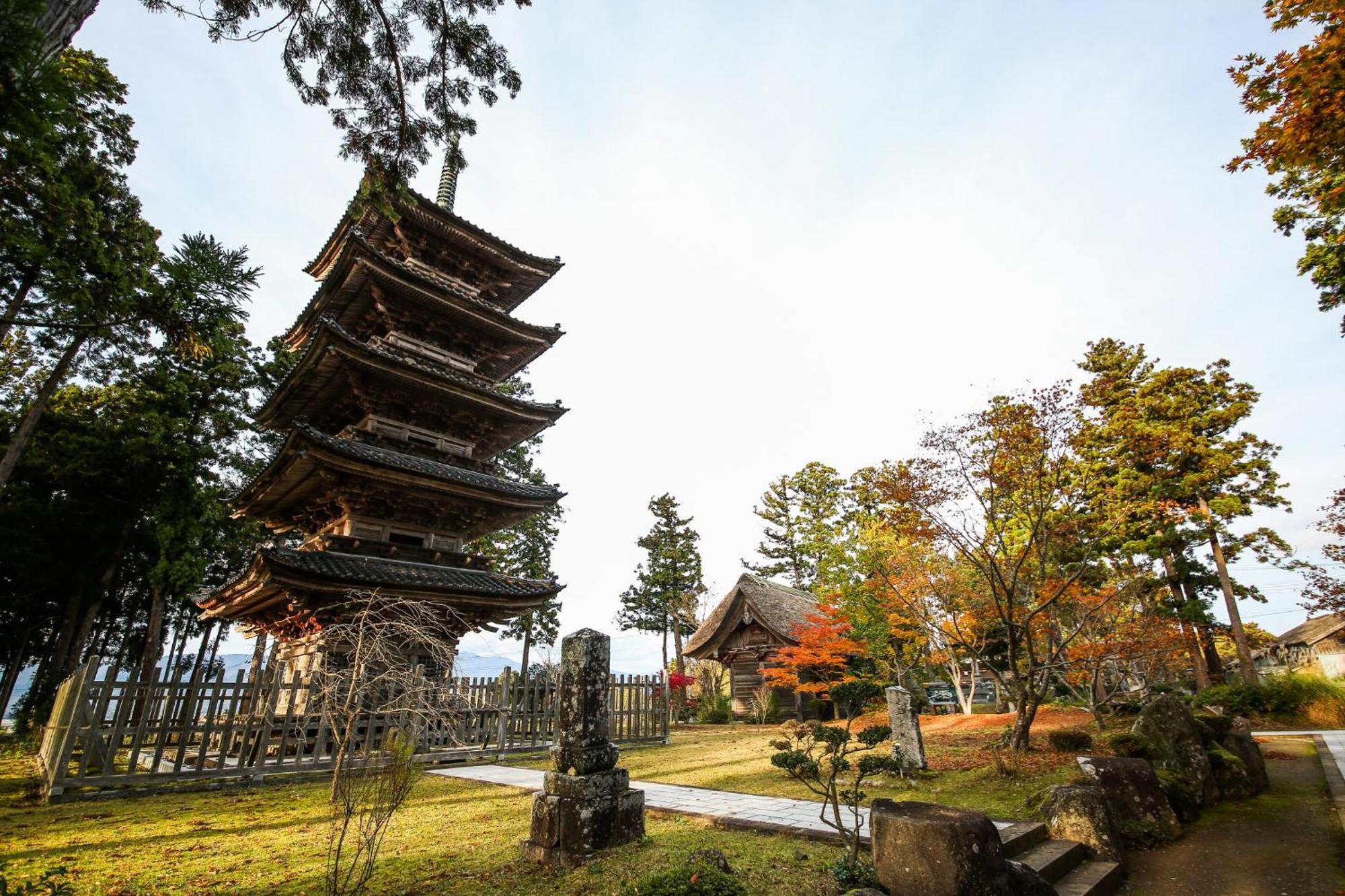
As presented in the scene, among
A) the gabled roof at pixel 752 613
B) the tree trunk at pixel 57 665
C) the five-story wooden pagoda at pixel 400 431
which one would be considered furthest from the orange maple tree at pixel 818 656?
the tree trunk at pixel 57 665

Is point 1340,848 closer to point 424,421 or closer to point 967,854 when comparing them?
point 967,854

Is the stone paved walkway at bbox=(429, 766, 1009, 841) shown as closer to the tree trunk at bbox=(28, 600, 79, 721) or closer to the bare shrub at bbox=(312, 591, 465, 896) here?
the bare shrub at bbox=(312, 591, 465, 896)

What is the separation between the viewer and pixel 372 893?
427 cm

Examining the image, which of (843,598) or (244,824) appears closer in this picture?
(244,824)

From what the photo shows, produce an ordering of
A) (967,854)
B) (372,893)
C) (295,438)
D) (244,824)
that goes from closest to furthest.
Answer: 1. (967,854)
2. (372,893)
3. (244,824)
4. (295,438)

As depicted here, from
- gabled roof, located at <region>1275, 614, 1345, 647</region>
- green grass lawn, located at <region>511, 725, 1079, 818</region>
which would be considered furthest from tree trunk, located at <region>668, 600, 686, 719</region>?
gabled roof, located at <region>1275, 614, 1345, 647</region>

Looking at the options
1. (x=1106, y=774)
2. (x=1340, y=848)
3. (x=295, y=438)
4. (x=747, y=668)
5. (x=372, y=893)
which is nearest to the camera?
(x=372, y=893)

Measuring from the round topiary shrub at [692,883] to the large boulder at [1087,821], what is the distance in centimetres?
396


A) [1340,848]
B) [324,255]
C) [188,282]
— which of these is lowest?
[1340,848]

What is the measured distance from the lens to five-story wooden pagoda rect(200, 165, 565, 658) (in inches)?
462

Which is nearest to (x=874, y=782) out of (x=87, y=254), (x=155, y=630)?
(x=87, y=254)

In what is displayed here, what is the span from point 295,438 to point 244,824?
700 centimetres

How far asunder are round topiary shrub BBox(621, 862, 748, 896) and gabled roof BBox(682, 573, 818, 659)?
1921 centimetres

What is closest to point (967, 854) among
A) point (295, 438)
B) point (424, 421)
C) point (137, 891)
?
point (137, 891)
